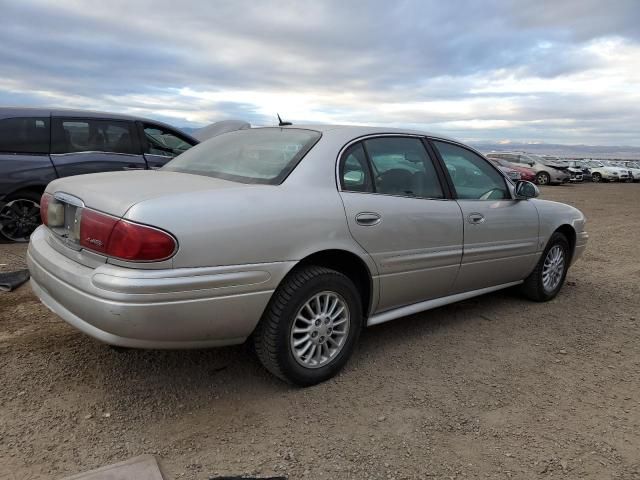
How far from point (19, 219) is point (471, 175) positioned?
504 centimetres

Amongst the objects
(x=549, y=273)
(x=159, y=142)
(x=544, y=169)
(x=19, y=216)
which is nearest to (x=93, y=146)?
(x=159, y=142)

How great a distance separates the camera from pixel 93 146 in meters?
6.62

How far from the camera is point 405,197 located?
11.3ft

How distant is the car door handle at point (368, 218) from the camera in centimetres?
311

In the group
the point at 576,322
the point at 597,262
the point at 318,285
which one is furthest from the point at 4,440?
the point at 597,262

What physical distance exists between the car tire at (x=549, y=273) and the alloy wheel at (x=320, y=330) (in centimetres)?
229

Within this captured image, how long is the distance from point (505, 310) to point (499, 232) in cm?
84

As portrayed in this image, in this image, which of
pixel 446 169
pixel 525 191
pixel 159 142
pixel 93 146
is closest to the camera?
pixel 446 169

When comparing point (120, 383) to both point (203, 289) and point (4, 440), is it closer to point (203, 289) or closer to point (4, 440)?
point (4, 440)

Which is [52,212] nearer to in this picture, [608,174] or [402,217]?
[402,217]

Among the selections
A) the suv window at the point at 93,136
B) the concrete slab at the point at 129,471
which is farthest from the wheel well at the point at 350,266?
the suv window at the point at 93,136

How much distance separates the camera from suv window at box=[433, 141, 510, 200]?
12.9ft

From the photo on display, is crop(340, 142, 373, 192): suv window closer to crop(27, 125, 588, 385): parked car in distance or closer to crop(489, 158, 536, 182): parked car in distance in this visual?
crop(27, 125, 588, 385): parked car in distance

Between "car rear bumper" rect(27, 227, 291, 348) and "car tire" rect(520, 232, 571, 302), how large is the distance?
2.83 m
